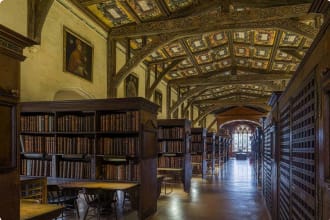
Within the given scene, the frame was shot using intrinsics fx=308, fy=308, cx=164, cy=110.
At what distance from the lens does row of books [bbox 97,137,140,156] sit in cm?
527

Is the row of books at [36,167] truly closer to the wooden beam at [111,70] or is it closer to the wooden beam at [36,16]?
the wooden beam at [36,16]

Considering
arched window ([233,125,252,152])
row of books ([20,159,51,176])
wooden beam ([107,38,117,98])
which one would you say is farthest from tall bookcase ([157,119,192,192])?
arched window ([233,125,252,152])

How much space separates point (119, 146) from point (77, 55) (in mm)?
3180

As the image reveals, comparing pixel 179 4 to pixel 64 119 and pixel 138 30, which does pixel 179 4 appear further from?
pixel 64 119

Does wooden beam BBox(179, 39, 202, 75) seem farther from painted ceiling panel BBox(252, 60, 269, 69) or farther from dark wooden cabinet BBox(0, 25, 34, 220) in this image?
dark wooden cabinet BBox(0, 25, 34, 220)

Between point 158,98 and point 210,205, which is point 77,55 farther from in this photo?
point 158,98

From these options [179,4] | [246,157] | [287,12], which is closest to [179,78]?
[179,4]

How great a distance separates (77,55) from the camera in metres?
7.49

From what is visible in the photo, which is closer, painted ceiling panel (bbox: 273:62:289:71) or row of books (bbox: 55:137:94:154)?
row of books (bbox: 55:137:94:154)

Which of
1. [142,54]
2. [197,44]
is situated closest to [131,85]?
[142,54]

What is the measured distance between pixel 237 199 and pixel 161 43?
4.55 metres

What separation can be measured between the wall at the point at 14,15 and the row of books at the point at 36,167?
2403mm

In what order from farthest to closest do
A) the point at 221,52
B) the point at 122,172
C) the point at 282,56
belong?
the point at 221,52 → the point at 282,56 → the point at 122,172

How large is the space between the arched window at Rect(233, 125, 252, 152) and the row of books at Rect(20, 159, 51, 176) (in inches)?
1094
